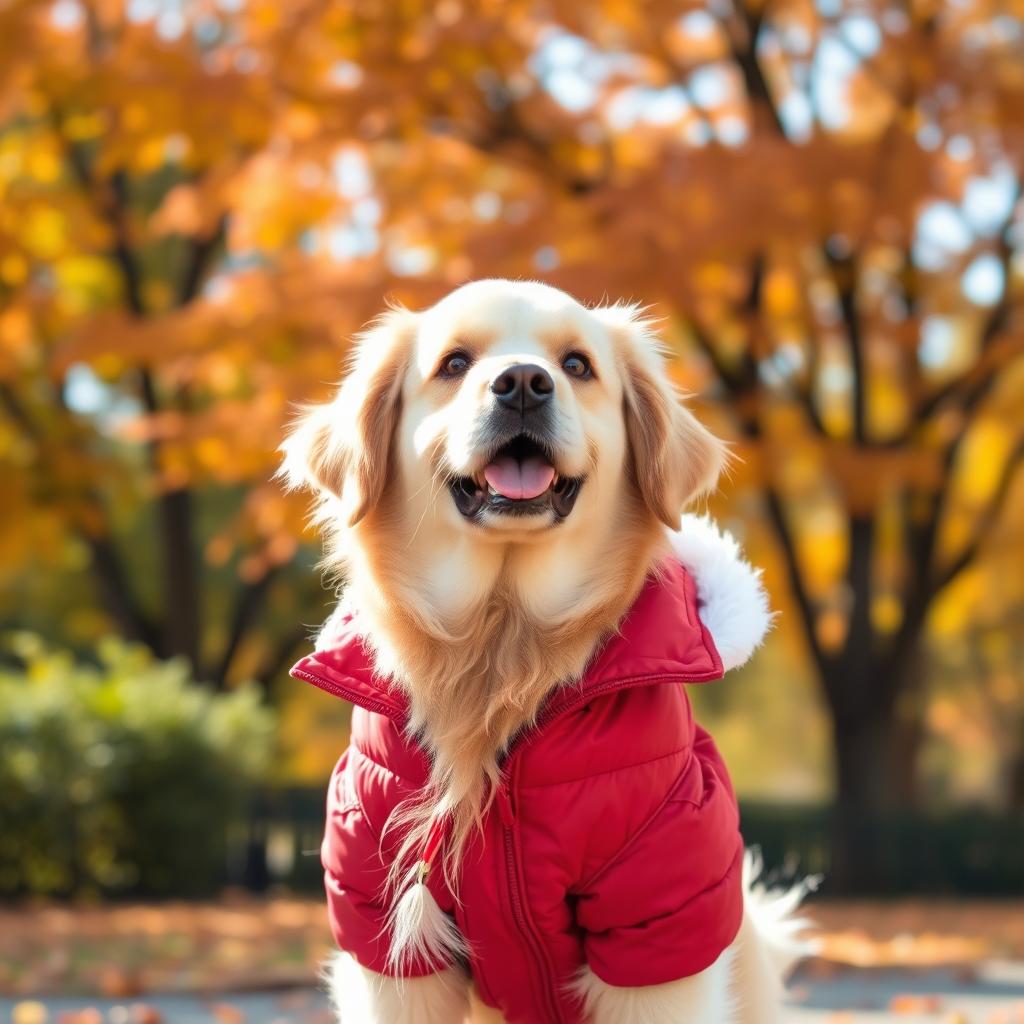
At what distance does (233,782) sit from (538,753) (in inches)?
327

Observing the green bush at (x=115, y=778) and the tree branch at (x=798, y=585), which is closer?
the green bush at (x=115, y=778)

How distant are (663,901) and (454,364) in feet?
4.47

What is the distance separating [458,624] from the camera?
11.5 ft

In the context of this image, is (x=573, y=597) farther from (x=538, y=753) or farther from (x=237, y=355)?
(x=237, y=355)

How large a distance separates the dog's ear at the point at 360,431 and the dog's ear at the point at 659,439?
575 mm

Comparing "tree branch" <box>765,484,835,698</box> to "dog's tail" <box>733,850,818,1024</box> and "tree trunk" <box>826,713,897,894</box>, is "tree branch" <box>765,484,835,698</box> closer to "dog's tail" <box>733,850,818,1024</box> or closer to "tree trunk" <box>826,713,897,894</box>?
"tree trunk" <box>826,713,897,894</box>

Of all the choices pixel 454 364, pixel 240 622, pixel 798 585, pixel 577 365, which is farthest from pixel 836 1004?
pixel 240 622

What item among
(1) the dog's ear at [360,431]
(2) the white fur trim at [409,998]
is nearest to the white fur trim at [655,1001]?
Answer: (2) the white fur trim at [409,998]

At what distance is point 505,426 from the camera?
3.29m

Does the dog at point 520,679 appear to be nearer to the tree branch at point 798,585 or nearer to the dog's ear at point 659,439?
the dog's ear at point 659,439

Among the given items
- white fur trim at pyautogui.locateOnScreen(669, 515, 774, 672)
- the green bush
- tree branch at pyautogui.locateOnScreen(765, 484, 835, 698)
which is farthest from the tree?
white fur trim at pyautogui.locateOnScreen(669, 515, 774, 672)

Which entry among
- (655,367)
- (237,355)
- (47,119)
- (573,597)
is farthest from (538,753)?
(47,119)

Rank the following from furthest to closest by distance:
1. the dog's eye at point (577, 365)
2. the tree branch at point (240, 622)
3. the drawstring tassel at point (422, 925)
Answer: the tree branch at point (240, 622) → the dog's eye at point (577, 365) → the drawstring tassel at point (422, 925)

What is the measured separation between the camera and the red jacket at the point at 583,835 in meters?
3.24
